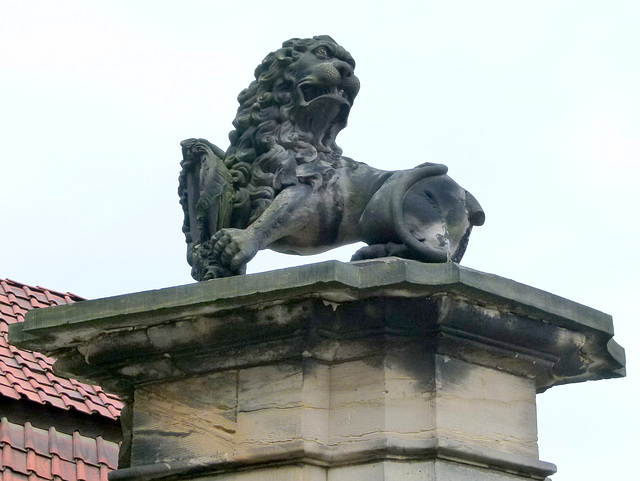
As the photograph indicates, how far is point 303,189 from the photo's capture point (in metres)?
4.96

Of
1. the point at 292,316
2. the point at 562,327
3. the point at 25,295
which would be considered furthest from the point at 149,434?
the point at 25,295

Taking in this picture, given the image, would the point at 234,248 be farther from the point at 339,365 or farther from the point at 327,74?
the point at 327,74

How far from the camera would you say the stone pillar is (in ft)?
14.4

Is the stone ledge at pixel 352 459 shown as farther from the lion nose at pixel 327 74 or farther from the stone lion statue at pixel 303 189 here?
the lion nose at pixel 327 74

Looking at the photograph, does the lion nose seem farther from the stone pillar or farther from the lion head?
the stone pillar

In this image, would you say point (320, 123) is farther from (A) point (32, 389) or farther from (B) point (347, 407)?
(A) point (32, 389)

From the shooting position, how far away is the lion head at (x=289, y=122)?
5035mm

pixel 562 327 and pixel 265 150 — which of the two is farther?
pixel 265 150

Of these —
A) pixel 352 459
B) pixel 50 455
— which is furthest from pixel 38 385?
pixel 352 459

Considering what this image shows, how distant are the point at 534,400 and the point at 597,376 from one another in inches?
16.5

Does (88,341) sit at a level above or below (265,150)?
below

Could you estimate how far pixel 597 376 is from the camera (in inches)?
199

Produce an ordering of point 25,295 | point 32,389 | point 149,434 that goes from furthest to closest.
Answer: point 25,295, point 32,389, point 149,434

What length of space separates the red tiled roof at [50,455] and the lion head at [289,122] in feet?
23.3
